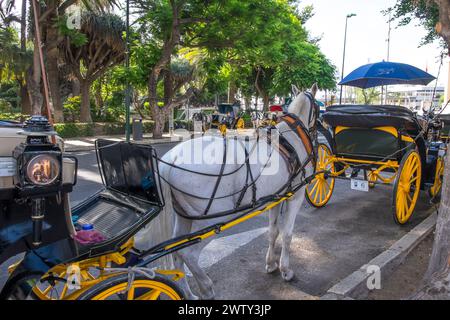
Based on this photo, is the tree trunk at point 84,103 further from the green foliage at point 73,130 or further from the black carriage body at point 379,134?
the black carriage body at point 379,134

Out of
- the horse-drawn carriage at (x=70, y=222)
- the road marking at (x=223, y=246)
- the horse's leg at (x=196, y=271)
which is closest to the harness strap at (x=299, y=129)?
the horse-drawn carriage at (x=70, y=222)

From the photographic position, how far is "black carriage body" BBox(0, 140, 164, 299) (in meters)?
2.25

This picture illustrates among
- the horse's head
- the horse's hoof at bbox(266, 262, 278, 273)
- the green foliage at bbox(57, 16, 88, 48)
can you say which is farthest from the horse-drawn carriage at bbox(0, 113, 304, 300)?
the green foliage at bbox(57, 16, 88, 48)

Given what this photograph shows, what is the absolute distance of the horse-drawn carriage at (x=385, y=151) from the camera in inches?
218

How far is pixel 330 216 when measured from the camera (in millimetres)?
6141

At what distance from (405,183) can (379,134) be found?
33.7 inches

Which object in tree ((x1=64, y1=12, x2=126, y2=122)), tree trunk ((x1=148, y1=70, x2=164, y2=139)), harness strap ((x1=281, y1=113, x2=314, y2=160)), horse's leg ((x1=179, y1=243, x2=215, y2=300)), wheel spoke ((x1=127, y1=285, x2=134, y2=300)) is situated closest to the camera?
wheel spoke ((x1=127, y1=285, x2=134, y2=300))

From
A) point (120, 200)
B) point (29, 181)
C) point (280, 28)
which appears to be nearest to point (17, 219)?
point (29, 181)

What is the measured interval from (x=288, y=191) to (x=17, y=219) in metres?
2.45

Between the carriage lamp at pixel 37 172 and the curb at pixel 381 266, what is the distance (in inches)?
98.5

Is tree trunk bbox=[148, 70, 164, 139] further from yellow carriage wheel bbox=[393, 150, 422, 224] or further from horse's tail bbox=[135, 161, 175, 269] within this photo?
horse's tail bbox=[135, 161, 175, 269]

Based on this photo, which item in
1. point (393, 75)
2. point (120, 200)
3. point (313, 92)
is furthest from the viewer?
point (393, 75)

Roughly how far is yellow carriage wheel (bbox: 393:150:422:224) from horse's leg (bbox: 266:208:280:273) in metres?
2.07
